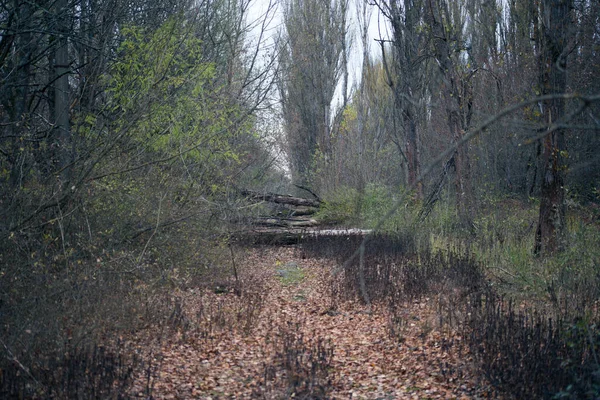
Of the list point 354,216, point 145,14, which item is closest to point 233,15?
point 145,14

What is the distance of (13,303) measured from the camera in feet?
15.3

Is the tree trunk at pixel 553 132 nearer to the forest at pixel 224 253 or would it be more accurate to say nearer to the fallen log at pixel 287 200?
the forest at pixel 224 253

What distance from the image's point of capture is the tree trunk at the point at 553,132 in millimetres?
7660

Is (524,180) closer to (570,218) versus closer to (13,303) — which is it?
(570,218)

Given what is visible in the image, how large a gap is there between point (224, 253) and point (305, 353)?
4263mm

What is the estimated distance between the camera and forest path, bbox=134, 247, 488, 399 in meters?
4.61

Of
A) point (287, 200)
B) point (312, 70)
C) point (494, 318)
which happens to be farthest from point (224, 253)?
point (312, 70)

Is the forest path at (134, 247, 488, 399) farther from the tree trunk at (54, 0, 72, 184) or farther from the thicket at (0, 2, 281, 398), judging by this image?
the tree trunk at (54, 0, 72, 184)

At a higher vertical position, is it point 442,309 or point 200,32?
point 200,32

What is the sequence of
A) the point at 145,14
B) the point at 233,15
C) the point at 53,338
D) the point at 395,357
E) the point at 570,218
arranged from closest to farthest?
1. the point at 53,338
2. the point at 395,357
3. the point at 570,218
4. the point at 145,14
5. the point at 233,15

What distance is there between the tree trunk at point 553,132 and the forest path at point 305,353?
2.17 metres

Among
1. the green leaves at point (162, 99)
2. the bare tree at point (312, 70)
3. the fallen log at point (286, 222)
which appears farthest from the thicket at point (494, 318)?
the bare tree at point (312, 70)

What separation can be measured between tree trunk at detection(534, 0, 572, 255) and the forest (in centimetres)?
3

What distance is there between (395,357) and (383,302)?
6.18 feet
